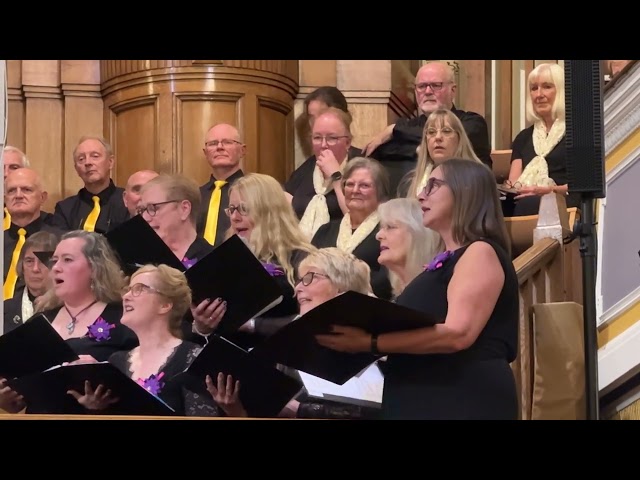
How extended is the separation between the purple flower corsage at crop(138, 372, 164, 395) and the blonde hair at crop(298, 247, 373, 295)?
2.01 ft

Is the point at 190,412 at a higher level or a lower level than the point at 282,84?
lower

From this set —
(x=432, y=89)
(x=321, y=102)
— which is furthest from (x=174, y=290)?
(x=432, y=89)

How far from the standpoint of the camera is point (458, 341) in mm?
5039

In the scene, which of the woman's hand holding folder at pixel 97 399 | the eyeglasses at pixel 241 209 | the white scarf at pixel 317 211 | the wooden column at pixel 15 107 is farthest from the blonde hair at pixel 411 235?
the wooden column at pixel 15 107

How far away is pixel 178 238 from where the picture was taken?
5.62 m

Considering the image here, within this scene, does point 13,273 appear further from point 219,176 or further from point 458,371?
point 458,371

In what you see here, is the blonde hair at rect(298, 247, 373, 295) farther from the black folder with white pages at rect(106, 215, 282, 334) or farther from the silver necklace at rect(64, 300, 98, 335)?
the silver necklace at rect(64, 300, 98, 335)

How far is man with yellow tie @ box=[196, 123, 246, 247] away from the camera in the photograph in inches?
223

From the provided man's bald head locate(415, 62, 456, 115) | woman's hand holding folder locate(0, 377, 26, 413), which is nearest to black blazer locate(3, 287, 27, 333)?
woman's hand holding folder locate(0, 377, 26, 413)

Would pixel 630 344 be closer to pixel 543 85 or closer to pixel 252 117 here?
pixel 543 85
